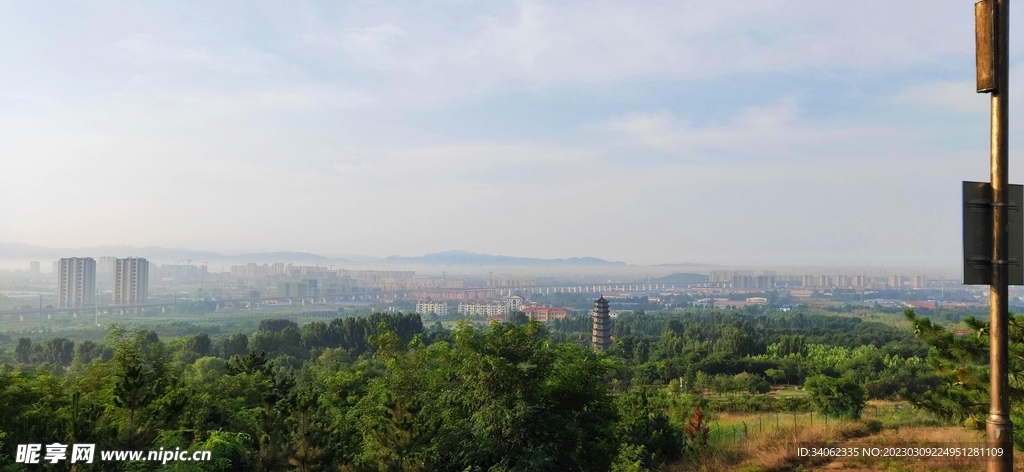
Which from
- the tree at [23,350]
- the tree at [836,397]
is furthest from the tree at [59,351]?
the tree at [836,397]

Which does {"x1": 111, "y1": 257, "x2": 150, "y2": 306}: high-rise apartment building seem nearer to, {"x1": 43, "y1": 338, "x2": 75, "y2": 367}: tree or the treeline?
{"x1": 43, "y1": 338, "x2": 75, "y2": 367}: tree

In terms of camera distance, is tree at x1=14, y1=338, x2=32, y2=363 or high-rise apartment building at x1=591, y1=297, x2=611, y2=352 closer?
tree at x1=14, y1=338, x2=32, y2=363

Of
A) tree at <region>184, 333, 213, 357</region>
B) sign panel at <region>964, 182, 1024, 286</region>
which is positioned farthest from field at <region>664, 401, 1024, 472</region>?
tree at <region>184, 333, 213, 357</region>

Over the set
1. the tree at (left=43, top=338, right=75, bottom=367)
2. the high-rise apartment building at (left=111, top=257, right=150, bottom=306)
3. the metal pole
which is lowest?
the tree at (left=43, top=338, right=75, bottom=367)

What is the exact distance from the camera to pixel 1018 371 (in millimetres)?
5754

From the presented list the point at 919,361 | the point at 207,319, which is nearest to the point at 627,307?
the point at 207,319

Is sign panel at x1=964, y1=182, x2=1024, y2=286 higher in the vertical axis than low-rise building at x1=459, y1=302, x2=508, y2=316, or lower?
higher

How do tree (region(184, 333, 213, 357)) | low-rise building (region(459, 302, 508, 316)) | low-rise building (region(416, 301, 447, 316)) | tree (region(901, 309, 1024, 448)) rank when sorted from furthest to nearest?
low-rise building (region(416, 301, 447, 316)), low-rise building (region(459, 302, 508, 316)), tree (region(184, 333, 213, 357)), tree (region(901, 309, 1024, 448))

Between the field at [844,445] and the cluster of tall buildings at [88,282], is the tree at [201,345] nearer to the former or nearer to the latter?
the cluster of tall buildings at [88,282]

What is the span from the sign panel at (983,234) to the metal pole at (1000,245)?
0.07ft

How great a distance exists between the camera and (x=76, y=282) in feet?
221

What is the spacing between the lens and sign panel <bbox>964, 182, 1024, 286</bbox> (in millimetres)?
2477

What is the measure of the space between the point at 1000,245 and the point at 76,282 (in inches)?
3235

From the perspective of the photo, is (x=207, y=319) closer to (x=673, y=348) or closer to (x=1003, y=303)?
(x=673, y=348)
